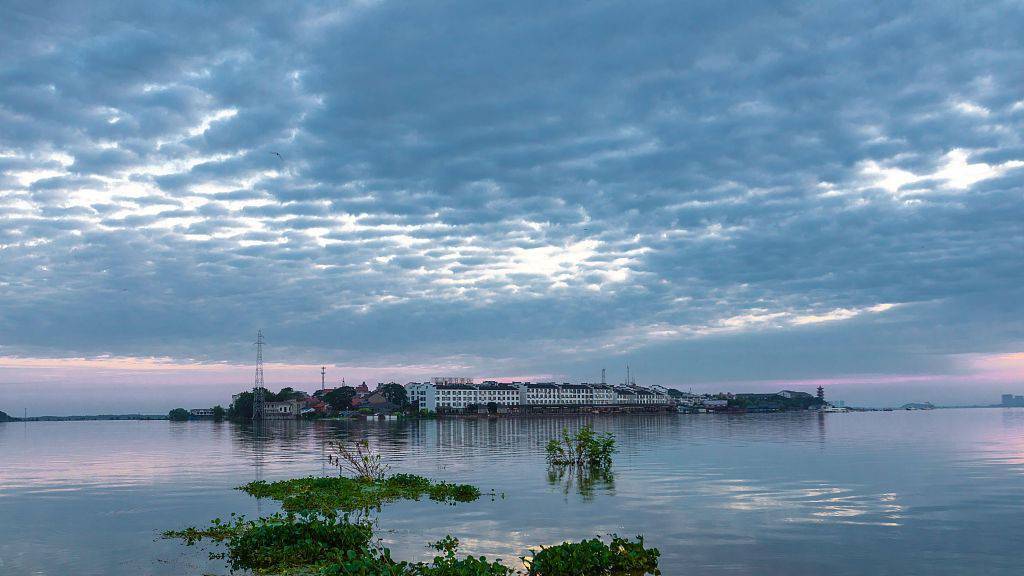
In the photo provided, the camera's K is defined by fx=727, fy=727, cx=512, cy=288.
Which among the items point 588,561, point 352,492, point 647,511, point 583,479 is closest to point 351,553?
point 588,561

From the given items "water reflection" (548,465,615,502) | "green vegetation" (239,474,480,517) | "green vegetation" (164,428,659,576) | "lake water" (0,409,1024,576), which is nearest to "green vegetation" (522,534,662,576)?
"green vegetation" (164,428,659,576)

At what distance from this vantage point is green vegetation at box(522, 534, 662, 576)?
22562 mm

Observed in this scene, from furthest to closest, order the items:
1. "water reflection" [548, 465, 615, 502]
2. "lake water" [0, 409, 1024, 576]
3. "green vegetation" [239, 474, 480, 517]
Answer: "water reflection" [548, 465, 615, 502], "green vegetation" [239, 474, 480, 517], "lake water" [0, 409, 1024, 576]

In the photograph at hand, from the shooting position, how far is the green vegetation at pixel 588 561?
22562 mm

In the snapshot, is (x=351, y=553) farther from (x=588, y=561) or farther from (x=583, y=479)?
(x=583, y=479)

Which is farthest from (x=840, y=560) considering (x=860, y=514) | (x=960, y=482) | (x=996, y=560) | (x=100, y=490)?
(x=100, y=490)

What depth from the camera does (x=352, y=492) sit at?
41.7 meters

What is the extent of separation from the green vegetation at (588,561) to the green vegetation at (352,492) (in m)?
16.6

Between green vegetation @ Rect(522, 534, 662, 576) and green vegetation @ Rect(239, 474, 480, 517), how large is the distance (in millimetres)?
16615

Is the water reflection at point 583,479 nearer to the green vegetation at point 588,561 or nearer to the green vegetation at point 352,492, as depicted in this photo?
the green vegetation at point 352,492

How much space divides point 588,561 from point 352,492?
22099 mm

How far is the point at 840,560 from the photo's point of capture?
86.7 ft

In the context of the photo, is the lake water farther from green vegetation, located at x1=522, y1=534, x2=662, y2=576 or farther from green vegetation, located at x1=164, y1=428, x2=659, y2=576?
green vegetation, located at x1=522, y1=534, x2=662, y2=576

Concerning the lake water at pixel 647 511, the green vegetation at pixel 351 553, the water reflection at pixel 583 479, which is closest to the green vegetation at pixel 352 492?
the green vegetation at pixel 351 553
